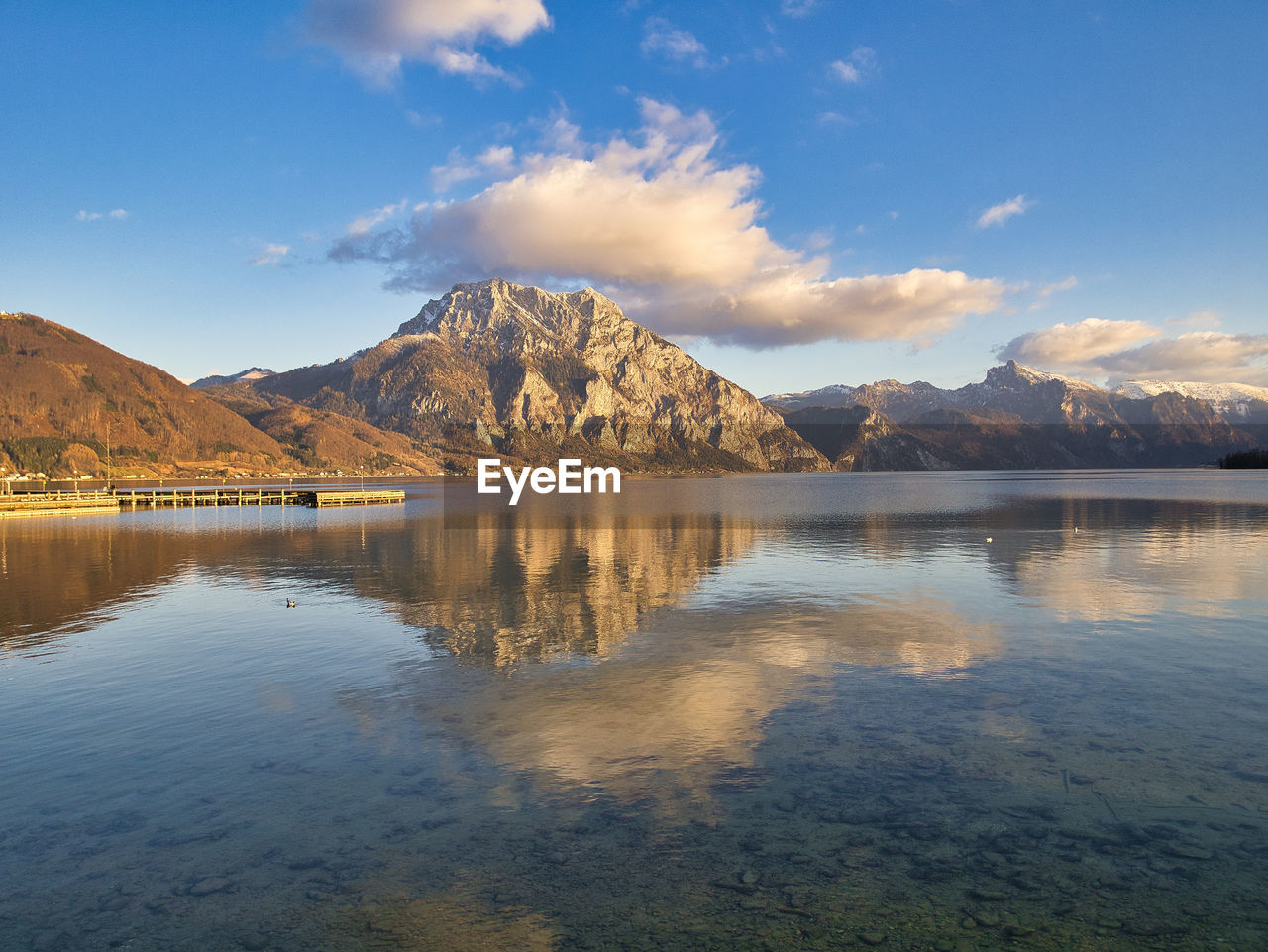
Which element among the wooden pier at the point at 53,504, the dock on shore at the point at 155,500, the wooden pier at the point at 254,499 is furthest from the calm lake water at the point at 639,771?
the wooden pier at the point at 254,499

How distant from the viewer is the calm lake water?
10867 mm

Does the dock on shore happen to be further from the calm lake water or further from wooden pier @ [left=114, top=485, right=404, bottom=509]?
the calm lake water

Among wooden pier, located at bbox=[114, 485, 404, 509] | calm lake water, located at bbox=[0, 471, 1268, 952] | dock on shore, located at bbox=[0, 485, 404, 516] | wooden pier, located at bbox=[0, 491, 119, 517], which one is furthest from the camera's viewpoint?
wooden pier, located at bbox=[114, 485, 404, 509]

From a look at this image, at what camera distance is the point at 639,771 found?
16031 mm

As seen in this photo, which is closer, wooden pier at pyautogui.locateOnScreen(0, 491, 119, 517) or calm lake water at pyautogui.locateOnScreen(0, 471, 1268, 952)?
calm lake water at pyautogui.locateOnScreen(0, 471, 1268, 952)

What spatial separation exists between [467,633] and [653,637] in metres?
8.08

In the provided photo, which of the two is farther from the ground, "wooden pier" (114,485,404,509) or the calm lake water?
"wooden pier" (114,485,404,509)

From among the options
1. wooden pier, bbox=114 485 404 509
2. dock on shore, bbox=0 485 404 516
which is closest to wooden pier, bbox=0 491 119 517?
dock on shore, bbox=0 485 404 516

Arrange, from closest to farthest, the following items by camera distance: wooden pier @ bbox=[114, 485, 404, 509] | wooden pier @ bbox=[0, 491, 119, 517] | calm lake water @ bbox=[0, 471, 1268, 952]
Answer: calm lake water @ bbox=[0, 471, 1268, 952], wooden pier @ bbox=[0, 491, 119, 517], wooden pier @ bbox=[114, 485, 404, 509]

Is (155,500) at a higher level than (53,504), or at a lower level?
lower

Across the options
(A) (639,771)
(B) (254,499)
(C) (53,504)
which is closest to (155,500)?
(C) (53,504)

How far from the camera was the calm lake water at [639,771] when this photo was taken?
10867mm

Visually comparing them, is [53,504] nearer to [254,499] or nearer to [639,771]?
[254,499]

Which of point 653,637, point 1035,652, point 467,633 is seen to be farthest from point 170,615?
point 1035,652
